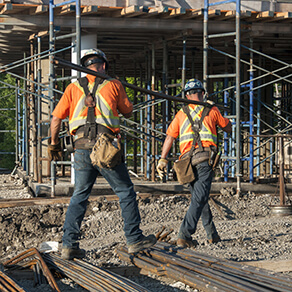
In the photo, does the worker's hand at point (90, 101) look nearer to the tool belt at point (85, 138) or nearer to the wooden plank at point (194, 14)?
the tool belt at point (85, 138)

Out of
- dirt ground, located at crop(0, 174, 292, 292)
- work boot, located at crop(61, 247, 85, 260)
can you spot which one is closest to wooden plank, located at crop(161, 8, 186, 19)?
dirt ground, located at crop(0, 174, 292, 292)

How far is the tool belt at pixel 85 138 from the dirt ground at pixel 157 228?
1314 mm

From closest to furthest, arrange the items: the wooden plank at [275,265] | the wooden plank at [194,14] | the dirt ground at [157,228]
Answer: the wooden plank at [275,265], the dirt ground at [157,228], the wooden plank at [194,14]

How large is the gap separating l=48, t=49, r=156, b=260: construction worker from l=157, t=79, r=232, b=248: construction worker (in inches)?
49.6

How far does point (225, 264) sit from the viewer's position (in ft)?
19.6

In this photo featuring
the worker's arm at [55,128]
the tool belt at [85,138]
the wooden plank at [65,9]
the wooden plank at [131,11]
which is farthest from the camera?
the wooden plank at [131,11]

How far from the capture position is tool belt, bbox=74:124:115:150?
6.38 m

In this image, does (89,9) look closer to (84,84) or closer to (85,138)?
(84,84)

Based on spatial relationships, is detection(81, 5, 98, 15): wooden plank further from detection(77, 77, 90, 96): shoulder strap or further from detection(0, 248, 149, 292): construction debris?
detection(0, 248, 149, 292): construction debris

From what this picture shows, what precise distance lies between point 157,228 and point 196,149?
2649 millimetres

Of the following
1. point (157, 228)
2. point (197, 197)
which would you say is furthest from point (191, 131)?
point (157, 228)

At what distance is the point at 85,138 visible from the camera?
643 centimetres

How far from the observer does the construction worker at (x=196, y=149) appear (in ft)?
25.1

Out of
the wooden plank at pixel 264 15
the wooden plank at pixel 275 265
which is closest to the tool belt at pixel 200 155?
the wooden plank at pixel 275 265
